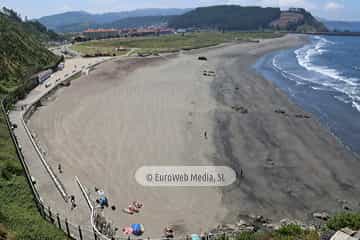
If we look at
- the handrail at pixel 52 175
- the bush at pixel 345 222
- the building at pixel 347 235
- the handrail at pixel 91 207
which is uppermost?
the building at pixel 347 235

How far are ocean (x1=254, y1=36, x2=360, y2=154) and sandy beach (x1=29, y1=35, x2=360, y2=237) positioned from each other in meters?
2.39

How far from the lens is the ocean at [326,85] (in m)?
41.8

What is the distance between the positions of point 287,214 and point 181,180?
8259mm

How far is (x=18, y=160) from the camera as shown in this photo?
2717 centimetres

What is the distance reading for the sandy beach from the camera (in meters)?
24.7

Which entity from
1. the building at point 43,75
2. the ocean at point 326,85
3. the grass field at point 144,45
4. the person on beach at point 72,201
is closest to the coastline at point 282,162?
the ocean at point 326,85

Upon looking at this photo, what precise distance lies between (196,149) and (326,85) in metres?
36.9

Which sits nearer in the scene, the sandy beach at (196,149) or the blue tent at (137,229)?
the blue tent at (137,229)

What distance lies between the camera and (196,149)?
111 feet

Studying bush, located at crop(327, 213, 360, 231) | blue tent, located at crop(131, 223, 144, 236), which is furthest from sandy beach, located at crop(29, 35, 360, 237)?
bush, located at crop(327, 213, 360, 231)

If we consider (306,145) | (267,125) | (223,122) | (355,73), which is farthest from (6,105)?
(355,73)

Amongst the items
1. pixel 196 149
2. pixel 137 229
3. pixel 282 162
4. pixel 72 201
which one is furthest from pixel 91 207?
pixel 282 162

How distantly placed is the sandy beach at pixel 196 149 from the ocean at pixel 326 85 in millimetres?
2387

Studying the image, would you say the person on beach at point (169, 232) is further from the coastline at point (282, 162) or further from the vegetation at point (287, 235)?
the coastline at point (282, 162)
